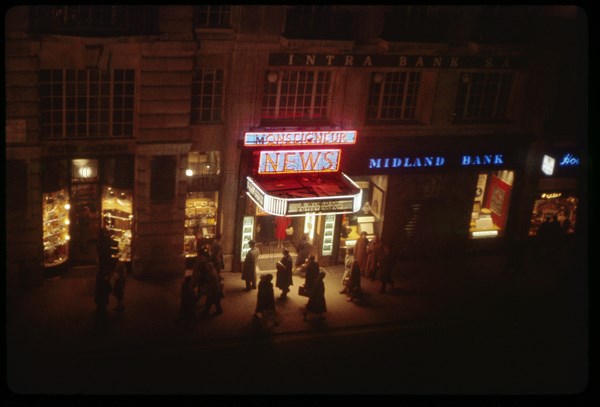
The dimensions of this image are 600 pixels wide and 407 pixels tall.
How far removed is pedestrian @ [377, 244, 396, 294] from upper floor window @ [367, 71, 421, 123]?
15.8ft

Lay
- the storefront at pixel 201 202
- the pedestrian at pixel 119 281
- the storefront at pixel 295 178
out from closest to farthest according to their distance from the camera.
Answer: the pedestrian at pixel 119 281 < the storefront at pixel 295 178 < the storefront at pixel 201 202

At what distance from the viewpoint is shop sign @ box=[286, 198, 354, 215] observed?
80.4ft

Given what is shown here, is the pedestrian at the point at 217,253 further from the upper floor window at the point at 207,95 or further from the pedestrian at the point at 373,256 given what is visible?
the pedestrian at the point at 373,256

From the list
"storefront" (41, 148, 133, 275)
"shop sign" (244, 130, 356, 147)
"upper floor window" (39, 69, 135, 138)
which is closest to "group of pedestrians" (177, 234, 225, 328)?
"storefront" (41, 148, 133, 275)

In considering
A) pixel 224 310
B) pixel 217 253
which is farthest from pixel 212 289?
pixel 217 253

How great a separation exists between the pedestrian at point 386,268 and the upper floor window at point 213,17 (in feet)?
29.8

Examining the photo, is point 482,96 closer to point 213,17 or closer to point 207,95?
point 207,95

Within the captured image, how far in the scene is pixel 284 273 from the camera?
2434cm

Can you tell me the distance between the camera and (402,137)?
2717 centimetres

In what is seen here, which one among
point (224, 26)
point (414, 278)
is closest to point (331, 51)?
point (224, 26)

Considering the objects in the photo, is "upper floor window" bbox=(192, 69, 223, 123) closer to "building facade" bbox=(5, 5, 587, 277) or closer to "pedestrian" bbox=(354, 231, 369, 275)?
"building facade" bbox=(5, 5, 587, 277)

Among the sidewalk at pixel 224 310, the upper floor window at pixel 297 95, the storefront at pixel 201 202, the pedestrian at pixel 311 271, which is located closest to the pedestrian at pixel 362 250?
the sidewalk at pixel 224 310

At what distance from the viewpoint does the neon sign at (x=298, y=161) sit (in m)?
25.2

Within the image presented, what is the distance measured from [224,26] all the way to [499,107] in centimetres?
1104
